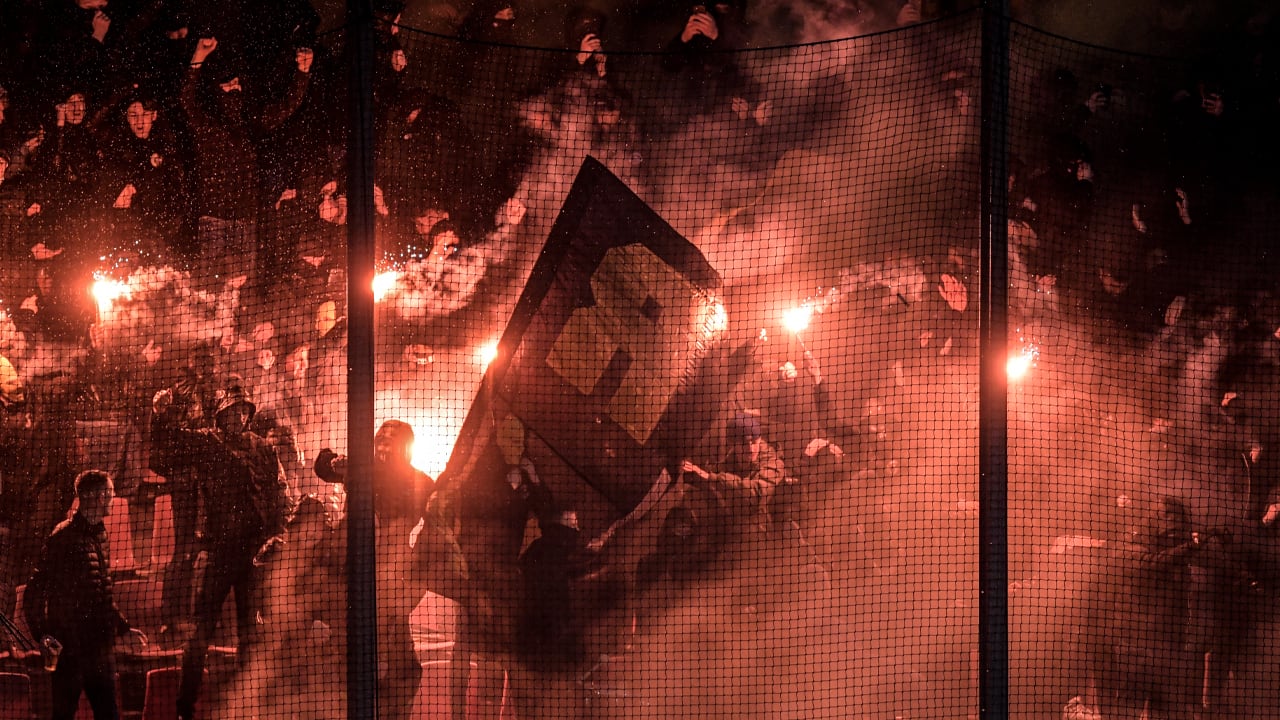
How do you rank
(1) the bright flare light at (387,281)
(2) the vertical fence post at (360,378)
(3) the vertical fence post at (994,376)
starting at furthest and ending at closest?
(1) the bright flare light at (387,281)
(3) the vertical fence post at (994,376)
(2) the vertical fence post at (360,378)

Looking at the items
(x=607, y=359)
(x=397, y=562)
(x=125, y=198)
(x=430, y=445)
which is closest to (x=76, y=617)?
(x=397, y=562)

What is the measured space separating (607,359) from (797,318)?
796 mm

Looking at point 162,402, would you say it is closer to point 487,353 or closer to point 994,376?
point 487,353

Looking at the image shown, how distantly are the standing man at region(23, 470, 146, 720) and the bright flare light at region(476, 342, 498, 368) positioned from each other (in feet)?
5.59

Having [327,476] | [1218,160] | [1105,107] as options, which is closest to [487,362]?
[327,476]

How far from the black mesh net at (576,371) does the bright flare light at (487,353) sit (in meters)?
0.01

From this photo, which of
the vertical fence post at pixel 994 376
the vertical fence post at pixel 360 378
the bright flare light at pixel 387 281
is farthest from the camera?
the bright flare light at pixel 387 281

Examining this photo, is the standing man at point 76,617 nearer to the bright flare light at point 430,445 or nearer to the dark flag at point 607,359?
the bright flare light at point 430,445

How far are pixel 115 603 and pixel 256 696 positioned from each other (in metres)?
0.68

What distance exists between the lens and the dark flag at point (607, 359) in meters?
3.36

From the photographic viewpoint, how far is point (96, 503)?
335cm

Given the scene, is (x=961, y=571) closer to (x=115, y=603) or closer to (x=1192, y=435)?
(x=1192, y=435)

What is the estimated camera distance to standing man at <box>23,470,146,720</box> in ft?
10.9

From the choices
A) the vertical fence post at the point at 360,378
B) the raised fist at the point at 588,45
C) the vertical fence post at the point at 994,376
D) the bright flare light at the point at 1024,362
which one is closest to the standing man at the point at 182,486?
the vertical fence post at the point at 360,378
